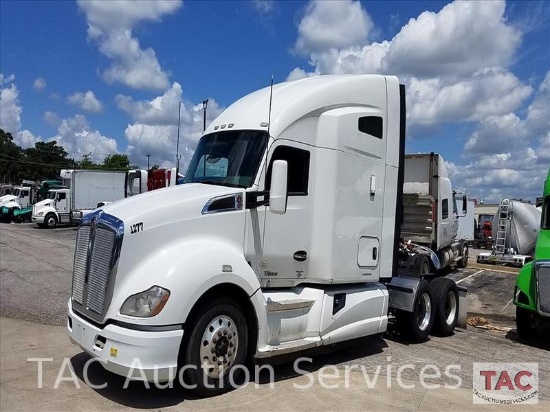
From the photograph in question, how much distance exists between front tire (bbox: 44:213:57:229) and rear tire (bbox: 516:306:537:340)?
31.0 metres

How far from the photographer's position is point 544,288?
8430mm

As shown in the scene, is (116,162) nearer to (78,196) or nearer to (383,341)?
(78,196)

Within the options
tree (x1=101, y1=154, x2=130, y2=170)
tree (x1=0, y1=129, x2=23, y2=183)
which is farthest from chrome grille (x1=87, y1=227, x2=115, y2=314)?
tree (x1=0, y1=129, x2=23, y2=183)

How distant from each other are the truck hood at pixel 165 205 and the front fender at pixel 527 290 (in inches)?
232

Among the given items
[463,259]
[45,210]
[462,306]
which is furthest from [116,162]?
[462,306]

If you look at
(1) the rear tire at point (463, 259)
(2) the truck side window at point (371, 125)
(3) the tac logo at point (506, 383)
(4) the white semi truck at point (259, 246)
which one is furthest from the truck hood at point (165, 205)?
(1) the rear tire at point (463, 259)

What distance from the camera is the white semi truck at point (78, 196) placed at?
33594 mm

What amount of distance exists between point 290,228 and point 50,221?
103 ft

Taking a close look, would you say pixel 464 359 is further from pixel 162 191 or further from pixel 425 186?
pixel 425 186

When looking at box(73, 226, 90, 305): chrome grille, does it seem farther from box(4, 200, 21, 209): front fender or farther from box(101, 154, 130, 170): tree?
box(101, 154, 130, 170): tree

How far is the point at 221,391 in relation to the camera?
5309 mm

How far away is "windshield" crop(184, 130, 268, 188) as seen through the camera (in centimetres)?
599

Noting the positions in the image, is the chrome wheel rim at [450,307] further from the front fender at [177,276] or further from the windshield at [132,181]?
the windshield at [132,181]

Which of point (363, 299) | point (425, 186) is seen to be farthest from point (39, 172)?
point (363, 299)
